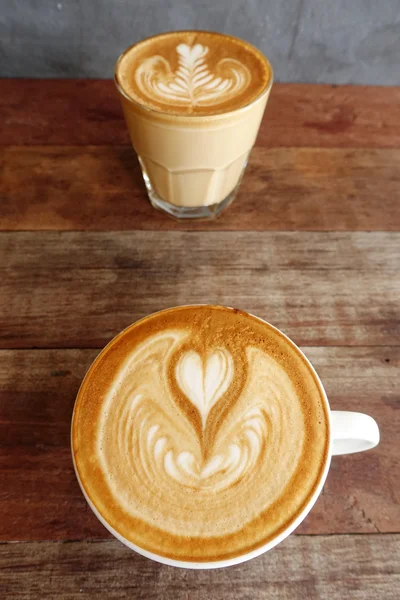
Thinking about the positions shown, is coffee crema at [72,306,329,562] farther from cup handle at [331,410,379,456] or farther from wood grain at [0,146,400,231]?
wood grain at [0,146,400,231]

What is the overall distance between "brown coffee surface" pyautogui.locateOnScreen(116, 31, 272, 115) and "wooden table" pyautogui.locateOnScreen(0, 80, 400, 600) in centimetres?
20

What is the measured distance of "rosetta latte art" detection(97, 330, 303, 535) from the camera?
442mm

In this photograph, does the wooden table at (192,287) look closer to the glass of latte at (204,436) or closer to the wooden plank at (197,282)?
the wooden plank at (197,282)

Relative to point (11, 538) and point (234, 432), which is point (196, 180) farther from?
point (11, 538)

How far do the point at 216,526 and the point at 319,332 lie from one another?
0.37 metres

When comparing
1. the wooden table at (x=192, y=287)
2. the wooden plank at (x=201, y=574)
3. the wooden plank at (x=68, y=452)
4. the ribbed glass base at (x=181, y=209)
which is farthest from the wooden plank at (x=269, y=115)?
the wooden plank at (x=201, y=574)

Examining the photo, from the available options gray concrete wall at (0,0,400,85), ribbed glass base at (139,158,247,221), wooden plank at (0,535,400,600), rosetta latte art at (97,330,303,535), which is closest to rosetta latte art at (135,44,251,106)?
ribbed glass base at (139,158,247,221)

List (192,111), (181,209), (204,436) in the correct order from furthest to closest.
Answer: (181,209) < (192,111) < (204,436)

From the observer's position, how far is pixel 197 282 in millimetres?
768

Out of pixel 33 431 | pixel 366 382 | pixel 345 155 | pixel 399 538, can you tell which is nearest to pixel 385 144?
pixel 345 155

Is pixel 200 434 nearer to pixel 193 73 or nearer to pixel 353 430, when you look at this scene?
pixel 353 430

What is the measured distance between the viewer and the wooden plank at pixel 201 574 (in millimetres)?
506

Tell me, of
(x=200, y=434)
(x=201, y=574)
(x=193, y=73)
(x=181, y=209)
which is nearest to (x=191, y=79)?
(x=193, y=73)

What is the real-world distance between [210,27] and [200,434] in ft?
3.01
